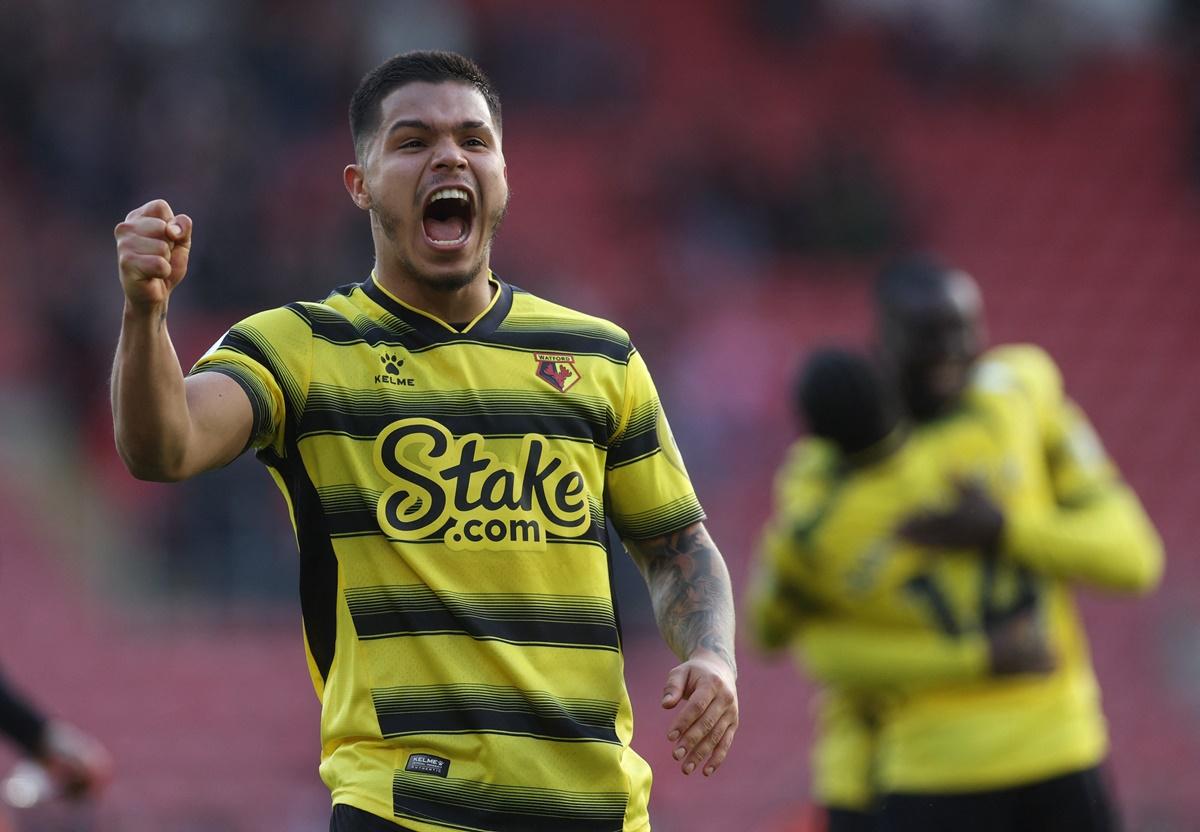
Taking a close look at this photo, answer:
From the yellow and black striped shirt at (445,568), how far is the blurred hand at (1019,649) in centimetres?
229

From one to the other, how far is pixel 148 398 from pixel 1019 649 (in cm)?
336

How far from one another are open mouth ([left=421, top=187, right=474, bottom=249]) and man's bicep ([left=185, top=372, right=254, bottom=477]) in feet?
1.77

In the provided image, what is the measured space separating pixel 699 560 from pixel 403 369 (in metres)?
0.73

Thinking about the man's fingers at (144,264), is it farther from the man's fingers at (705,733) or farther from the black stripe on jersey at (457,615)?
the man's fingers at (705,733)

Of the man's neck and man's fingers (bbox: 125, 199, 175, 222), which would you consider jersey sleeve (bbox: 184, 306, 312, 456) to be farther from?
man's fingers (bbox: 125, 199, 175, 222)

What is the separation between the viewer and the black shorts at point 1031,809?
18.0ft

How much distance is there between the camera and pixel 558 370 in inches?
142

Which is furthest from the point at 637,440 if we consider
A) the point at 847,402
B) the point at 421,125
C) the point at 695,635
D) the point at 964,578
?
the point at 964,578

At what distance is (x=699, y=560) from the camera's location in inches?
147

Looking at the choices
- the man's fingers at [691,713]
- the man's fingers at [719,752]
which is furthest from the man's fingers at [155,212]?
the man's fingers at [719,752]

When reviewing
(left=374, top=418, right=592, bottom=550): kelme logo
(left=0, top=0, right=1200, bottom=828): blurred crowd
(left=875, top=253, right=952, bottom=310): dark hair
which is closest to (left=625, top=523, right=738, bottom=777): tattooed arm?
(left=374, top=418, right=592, bottom=550): kelme logo

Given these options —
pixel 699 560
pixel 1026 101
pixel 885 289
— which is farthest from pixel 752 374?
pixel 699 560

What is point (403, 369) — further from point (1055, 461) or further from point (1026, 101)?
point (1026, 101)

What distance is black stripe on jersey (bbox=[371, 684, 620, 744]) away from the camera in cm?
338
